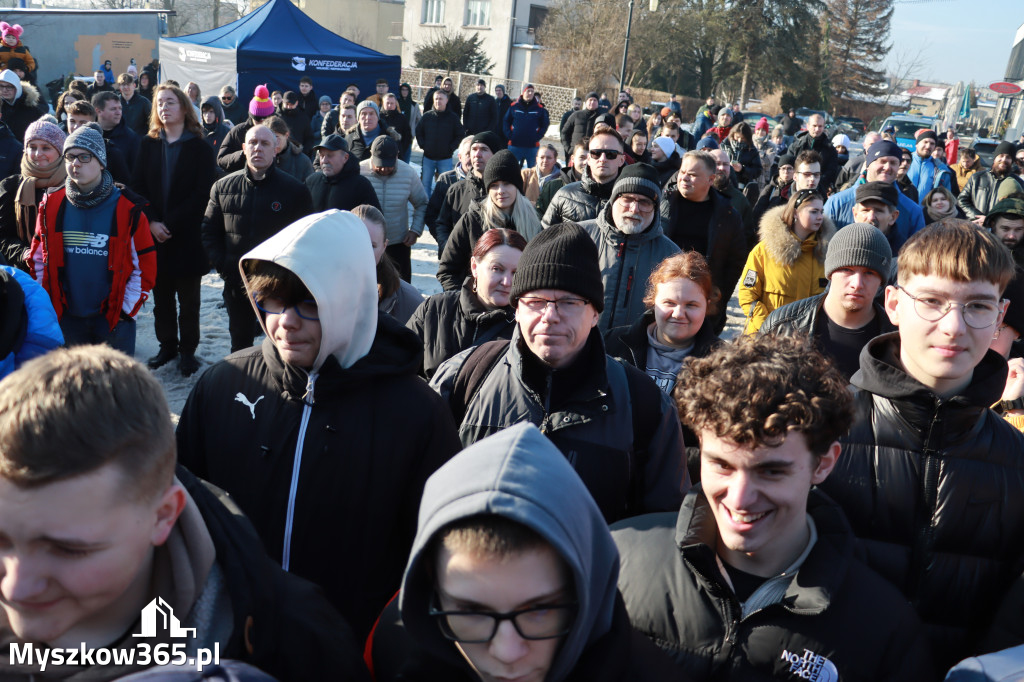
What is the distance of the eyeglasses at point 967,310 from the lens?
2.18 metres

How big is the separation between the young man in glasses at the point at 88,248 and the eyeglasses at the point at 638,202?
3269 mm

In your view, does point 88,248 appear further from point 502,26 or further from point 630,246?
point 502,26

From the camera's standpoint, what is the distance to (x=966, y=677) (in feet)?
5.33

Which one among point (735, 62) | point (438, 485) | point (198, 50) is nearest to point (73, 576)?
point (438, 485)

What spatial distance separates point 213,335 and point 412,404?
5.71 metres

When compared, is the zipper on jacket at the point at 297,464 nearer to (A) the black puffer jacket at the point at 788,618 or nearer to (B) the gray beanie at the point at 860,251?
(A) the black puffer jacket at the point at 788,618

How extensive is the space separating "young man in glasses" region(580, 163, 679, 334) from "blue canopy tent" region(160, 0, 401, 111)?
15298 mm

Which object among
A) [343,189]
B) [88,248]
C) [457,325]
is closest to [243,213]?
[343,189]

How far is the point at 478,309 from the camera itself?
3.89 meters

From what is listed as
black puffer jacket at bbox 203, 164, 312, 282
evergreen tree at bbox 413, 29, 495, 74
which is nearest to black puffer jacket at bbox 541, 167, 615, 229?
black puffer jacket at bbox 203, 164, 312, 282

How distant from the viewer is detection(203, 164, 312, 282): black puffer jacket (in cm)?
618

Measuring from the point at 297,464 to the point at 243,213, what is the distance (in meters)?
4.37

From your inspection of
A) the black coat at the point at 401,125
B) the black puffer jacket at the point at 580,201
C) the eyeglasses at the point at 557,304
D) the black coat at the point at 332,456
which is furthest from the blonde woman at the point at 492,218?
the black coat at the point at 401,125

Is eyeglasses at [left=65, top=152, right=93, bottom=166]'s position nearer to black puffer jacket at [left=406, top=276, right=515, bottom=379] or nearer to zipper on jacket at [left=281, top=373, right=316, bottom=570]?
black puffer jacket at [left=406, top=276, right=515, bottom=379]
